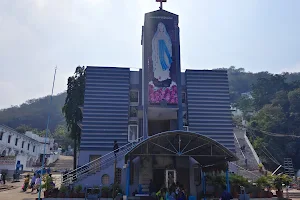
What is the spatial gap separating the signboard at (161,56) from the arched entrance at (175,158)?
5345mm

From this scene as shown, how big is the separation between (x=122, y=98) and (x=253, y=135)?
112ft

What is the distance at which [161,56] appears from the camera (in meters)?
24.9

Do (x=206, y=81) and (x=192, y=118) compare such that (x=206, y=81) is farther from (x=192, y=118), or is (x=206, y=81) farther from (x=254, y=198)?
(x=254, y=198)

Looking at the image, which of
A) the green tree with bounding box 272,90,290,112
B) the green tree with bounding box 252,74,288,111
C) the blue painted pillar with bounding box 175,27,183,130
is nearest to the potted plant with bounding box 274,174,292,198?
the blue painted pillar with bounding box 175,27,183,130

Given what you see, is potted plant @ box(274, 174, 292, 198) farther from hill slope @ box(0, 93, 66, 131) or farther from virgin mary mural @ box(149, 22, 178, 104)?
hill slope @ box(0, 93, 66, 131)

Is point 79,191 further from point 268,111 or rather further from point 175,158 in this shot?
point 268,111

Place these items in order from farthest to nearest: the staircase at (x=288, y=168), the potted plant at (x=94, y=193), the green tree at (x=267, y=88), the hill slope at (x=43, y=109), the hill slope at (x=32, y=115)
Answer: the hill slope at (x=43, y=109) → the hill slope at (x=32, y=115) → the green tree at (x=267, y=88) → the staircase at (x=288, y=168) → the potted plant at (x=94, y=193)

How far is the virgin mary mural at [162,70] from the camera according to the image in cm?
2411

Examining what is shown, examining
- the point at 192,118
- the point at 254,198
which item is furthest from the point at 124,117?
the point at 254,198

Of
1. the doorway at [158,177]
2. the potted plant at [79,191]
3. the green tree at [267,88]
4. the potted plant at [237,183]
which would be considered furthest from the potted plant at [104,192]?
the green tree at [267,88]

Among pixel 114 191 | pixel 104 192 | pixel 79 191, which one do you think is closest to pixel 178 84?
pixel 114 191

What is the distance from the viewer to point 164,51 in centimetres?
2505

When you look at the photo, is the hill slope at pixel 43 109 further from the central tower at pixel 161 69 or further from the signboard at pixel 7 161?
the central tower at pixel 161 69

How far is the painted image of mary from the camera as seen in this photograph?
81.1 ft
